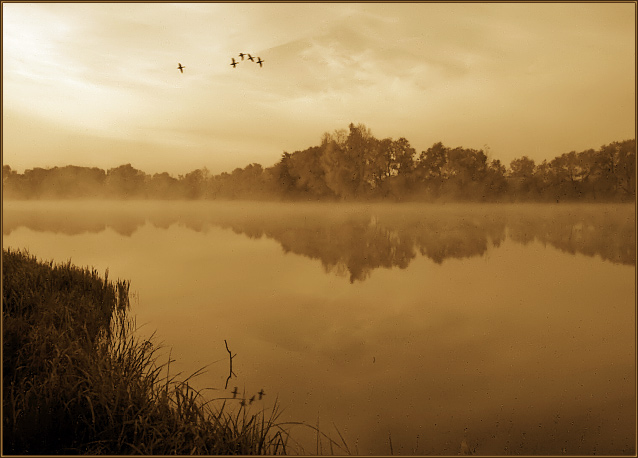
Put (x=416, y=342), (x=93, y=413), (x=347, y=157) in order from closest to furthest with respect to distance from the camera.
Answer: (x=93, y=413)
(x=416, y=342)
(x=347, y=157)

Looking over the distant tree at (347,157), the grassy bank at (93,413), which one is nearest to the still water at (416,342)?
the grassy bank at (93,413)

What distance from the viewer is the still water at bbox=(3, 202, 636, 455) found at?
4.99m

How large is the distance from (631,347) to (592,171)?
4808 centimetres

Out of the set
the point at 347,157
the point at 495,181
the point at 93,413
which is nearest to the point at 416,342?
the point at 93,413

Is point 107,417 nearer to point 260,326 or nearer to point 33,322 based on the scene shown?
point 33,322

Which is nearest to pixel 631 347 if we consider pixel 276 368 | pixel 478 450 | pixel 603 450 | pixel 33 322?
pixel 603 450

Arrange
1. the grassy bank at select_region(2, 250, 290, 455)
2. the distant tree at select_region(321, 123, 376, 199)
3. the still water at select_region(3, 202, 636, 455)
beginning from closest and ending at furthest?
1. the grassy bank at select_region(2, 250, 290, 455)
2. the still water at select_region(3, 202, 636, 455)
3. the distant tree at select_region(321, 123, 376, 199)

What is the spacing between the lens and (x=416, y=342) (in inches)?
307

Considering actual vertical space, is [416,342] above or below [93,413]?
below

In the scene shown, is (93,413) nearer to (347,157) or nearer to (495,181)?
(347,157)

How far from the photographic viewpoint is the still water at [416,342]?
4992 millimetres

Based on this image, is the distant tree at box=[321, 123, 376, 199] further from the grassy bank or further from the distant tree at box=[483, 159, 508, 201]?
the grassy bank

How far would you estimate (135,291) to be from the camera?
11555 mm

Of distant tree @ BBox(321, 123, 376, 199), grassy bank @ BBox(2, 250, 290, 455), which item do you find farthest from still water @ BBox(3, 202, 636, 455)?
distant tree @ BBox(321, 123, 376, 199)
